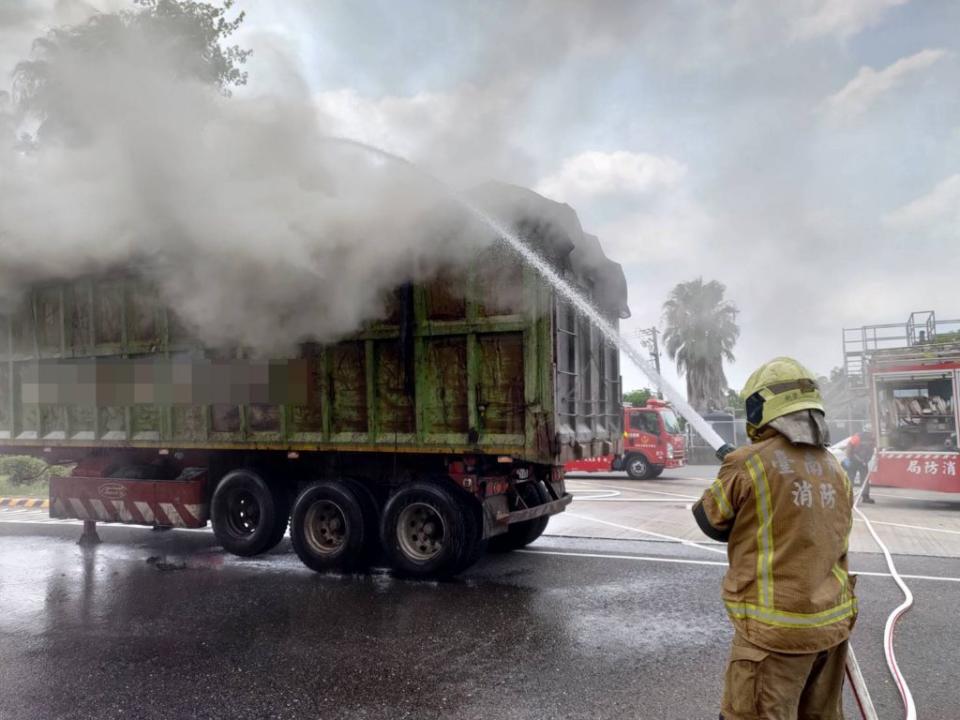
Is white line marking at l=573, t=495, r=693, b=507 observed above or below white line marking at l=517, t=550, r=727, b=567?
below

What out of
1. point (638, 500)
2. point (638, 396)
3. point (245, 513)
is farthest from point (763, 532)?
point (638, 396)

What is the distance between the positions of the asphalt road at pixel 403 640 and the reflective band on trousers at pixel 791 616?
1.60 meters

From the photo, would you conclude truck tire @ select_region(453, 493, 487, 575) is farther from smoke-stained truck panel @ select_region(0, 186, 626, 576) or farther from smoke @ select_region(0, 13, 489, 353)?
smoke @ select_region(0, 13, 489, 353)

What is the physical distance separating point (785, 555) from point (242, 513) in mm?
6749

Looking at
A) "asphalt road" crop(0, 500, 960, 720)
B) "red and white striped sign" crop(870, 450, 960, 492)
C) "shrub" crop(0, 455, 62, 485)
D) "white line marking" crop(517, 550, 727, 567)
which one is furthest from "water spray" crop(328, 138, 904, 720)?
"shrub" crop(0, 455, 62, 485)

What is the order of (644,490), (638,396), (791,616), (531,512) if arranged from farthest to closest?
(638,396) < (644,490) < (531,512) < (791,616)

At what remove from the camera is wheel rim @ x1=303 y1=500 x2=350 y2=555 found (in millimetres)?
7102

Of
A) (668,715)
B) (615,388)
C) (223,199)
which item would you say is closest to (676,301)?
(615,388)

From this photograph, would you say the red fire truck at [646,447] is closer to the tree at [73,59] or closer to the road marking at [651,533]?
the road marking at [651,533]

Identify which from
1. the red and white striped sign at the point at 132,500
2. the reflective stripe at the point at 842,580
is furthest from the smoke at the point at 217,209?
the reflective stripe at the point at 842,580

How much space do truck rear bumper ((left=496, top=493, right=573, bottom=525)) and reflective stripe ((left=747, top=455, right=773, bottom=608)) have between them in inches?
173

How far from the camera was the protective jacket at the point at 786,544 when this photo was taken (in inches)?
91.2

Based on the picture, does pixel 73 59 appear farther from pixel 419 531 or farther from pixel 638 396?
pixel 638 396

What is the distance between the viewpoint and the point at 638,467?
61.7ft
